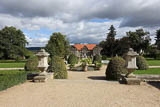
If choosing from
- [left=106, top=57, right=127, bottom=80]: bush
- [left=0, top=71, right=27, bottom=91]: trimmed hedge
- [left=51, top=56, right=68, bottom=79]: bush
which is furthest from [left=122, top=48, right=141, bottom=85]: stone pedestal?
[left=0, top=71, right=27, bottom=91]: trimmed hedge

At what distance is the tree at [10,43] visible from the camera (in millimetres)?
39750

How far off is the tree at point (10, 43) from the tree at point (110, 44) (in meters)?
38.2

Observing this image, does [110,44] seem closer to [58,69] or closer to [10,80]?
[58,69]

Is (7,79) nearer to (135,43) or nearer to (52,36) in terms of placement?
(52,36)

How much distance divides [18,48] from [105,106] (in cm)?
4431

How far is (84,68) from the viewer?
1501 centimetres

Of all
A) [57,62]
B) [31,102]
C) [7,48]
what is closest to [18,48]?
[7,48]

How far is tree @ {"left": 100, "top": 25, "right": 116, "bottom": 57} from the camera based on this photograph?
184ft

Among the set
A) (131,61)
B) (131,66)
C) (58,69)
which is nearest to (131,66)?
(131,66)

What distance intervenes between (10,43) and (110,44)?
143 ft

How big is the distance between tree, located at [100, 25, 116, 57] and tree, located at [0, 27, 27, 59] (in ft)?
125

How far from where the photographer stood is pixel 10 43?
134 ft

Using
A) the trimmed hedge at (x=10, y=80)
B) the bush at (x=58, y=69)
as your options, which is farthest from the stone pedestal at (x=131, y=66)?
the trimmed hedge at (x=10, y=80)

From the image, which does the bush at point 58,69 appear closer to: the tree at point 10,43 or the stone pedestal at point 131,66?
the stone pedestal at point 131,66
